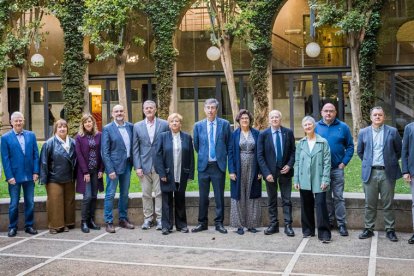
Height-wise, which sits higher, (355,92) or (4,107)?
(4,107)

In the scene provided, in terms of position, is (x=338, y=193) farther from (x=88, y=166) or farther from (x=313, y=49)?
(x=313, y=49)

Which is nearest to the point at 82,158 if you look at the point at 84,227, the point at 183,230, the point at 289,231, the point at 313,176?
the point at 84,227

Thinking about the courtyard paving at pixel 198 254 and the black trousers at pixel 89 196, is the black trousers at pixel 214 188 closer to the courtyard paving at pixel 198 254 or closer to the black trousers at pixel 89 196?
the courtyard paving at pixel 198 254

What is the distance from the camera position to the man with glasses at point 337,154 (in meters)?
8.64

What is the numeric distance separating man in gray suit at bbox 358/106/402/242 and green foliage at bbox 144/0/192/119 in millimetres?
16633

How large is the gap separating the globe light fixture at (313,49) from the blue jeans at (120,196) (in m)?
16.8

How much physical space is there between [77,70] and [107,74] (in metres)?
2.05

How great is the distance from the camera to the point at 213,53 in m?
25.5

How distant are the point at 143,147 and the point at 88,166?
3.17ft

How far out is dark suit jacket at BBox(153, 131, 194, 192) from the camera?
9.02 meters

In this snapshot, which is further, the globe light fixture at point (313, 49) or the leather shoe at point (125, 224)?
the globe light fixture at point (313, 49)

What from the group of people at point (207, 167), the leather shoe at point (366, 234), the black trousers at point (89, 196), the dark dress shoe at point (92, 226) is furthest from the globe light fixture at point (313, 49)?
the dark dress shoe at point (92, 226)

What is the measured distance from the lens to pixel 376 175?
831cm

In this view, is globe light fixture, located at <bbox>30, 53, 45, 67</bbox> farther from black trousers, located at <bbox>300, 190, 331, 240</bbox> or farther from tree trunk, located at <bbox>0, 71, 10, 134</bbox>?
black trousers, located at <bbox>300, 190, 331, 240</bbox>
